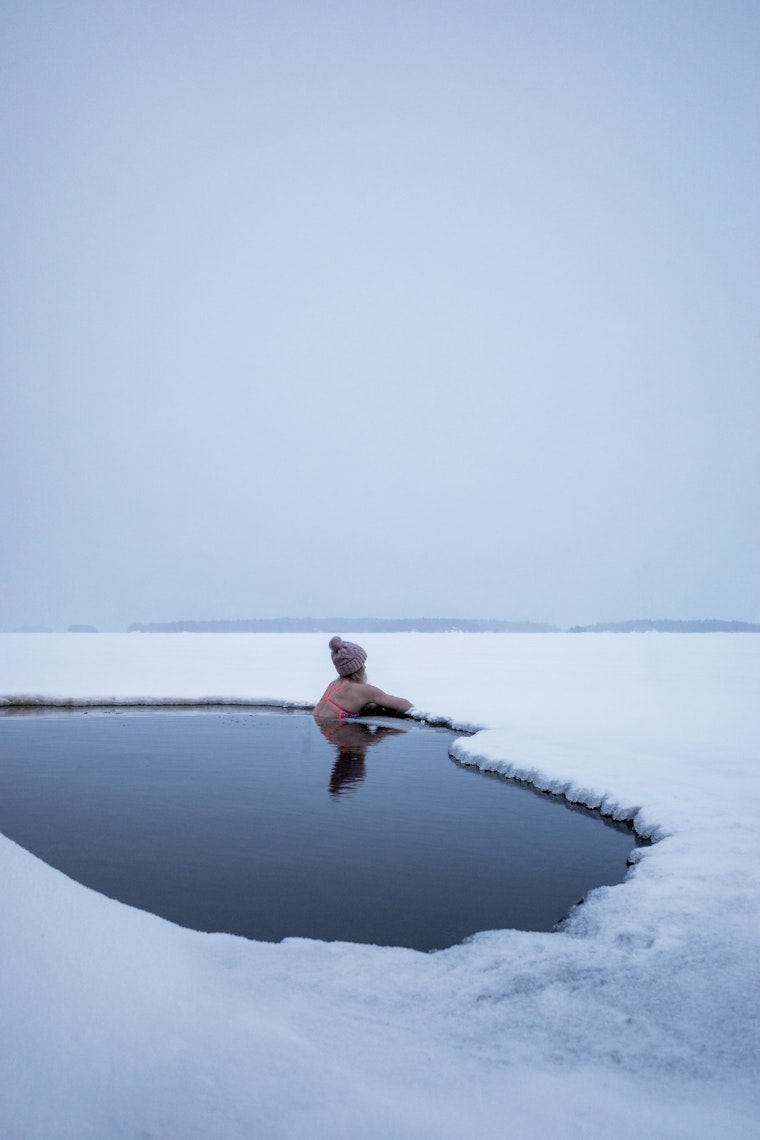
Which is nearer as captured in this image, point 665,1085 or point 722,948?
point 665,1085

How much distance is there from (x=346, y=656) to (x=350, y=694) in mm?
1101

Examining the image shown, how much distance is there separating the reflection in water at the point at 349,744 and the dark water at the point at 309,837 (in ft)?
0.24

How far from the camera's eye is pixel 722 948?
4.06 m

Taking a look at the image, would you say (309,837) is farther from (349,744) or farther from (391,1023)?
(349,744)

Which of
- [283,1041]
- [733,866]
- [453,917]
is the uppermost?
[733,866]

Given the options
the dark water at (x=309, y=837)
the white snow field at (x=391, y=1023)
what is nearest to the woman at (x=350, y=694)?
the dark water at (x=309, y=837)

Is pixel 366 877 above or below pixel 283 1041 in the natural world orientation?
above

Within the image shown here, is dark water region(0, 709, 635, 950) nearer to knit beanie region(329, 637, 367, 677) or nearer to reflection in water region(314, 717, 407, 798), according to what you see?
reflection in water region(314, 717, 407, 798)

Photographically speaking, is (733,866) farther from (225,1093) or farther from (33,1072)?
(33,1072)

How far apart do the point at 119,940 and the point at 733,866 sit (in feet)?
14.9

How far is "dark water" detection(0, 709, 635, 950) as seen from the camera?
5.26 metres

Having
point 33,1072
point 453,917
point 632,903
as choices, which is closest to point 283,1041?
point 33,1072

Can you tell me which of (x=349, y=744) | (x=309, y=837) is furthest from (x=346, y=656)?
(x=309, y=837)

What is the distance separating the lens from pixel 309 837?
23.7 ft
